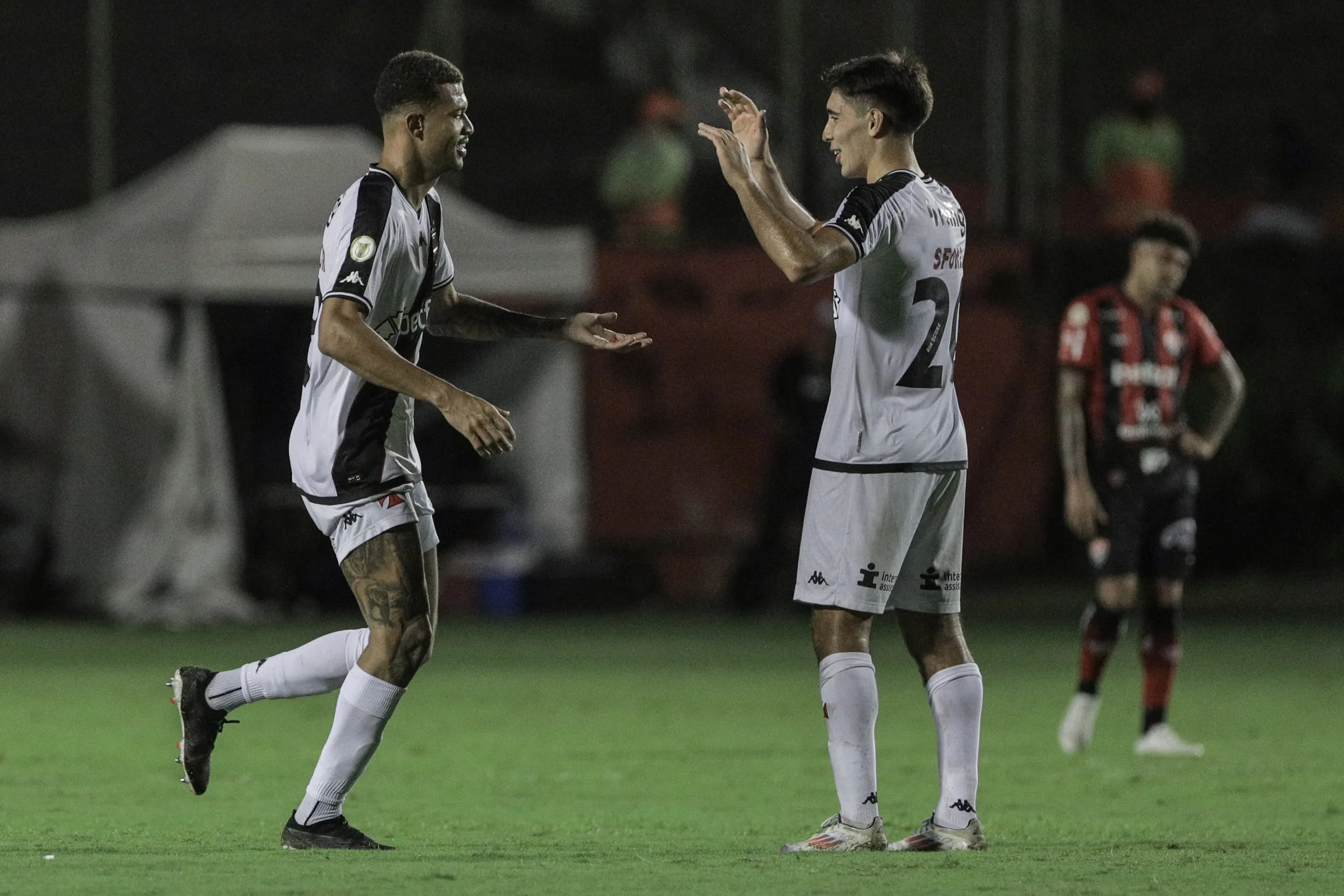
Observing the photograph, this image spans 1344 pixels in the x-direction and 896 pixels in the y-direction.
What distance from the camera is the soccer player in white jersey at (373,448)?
20.4 feet

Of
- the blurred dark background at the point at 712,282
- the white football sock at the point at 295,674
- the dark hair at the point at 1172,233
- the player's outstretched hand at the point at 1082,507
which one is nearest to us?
the white football sock at the point at 295,674

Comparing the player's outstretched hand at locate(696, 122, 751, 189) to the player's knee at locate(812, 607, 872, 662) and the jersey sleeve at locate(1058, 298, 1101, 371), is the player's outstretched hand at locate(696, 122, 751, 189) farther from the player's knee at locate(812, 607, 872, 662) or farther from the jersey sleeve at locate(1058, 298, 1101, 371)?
the jersey sleeve at locate(1058, 298, 1101, 371)

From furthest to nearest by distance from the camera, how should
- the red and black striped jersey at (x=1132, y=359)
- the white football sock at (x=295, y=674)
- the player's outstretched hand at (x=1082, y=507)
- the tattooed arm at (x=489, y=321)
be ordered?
the red and black striped jersey at (x=1132, y=359) < the player's outstretched hand at (x=1082, y=507) < the tattooed arm at (x=489, y=321) < the white football sock at (x=295, y=674)

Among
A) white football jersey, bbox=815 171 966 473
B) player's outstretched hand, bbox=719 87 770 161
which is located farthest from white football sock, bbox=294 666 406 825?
player's outstretched hand, bbox=719 87 770 161

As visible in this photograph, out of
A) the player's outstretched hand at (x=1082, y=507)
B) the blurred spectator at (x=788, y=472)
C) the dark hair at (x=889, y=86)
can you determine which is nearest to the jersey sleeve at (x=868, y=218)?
the dark hair at (x=889, y=86)

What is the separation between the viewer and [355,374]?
20.4 ft

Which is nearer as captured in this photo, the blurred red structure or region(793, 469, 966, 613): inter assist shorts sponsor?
region(793, 469, 966, 613): inter assist shorts sponsor

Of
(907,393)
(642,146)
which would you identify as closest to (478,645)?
(642,146)

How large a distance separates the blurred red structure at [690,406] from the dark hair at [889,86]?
40.6 ft

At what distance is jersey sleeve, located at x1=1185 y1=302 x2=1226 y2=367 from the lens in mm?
10016

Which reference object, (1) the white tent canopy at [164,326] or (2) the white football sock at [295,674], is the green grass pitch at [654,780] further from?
(1) the white tent canopy at [164,326]

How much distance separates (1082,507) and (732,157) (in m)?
4.01

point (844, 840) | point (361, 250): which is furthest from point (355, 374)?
point (844, 840)

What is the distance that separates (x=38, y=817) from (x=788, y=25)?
1489 cm
